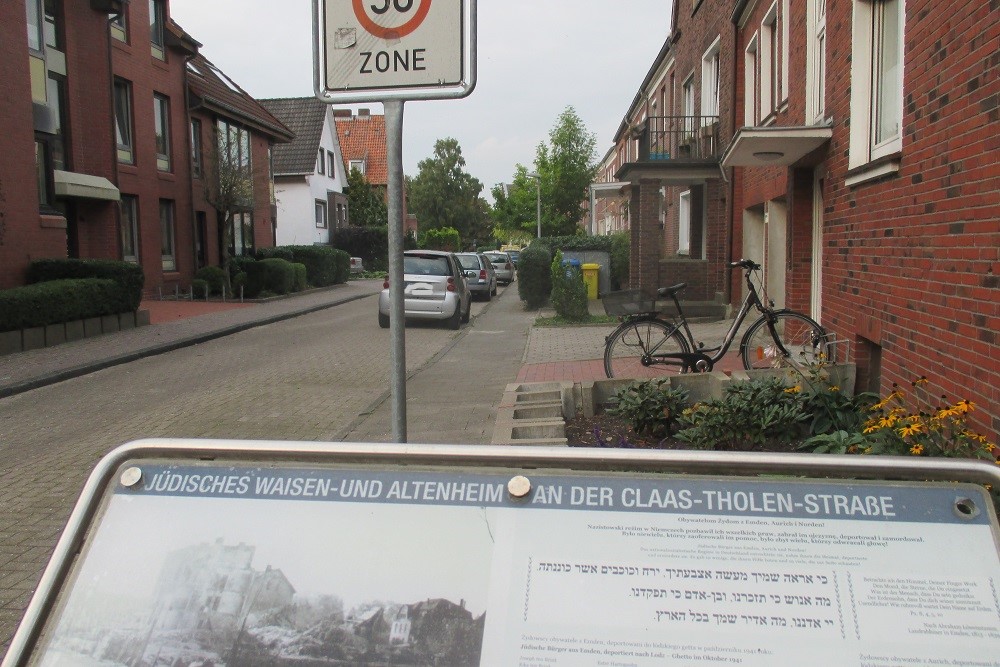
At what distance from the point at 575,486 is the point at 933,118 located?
15.3 feet

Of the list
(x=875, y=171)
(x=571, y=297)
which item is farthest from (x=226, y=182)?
(x=875, y=171)

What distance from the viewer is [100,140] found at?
21812mm

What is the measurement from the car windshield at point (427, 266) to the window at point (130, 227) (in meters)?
9.58

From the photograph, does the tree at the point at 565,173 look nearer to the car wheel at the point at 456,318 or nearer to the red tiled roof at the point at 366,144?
the red tiled roof at the point at 366,144

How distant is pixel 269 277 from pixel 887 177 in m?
23.4

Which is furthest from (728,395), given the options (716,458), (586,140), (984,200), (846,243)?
(586,140)

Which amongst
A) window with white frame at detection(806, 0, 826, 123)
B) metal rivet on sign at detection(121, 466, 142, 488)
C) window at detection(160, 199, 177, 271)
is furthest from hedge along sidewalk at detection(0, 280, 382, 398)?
window with white frame at detection(806, 0, 826, 123)

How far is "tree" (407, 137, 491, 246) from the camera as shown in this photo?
9412 cm

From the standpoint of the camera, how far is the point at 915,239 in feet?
19.1

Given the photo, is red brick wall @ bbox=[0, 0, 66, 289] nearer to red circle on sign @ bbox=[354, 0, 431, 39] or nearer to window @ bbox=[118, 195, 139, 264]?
window @ bbox=[118, 195, 139, 264]

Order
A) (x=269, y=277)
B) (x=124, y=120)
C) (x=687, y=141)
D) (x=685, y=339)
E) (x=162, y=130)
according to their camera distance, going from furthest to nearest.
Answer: (x=269, y=277) → (x=162, y=130) → (x=124, y=120) → (x=687, y=141) → (x=685, y=339)

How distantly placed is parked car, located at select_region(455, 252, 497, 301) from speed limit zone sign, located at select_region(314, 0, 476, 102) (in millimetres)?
24341

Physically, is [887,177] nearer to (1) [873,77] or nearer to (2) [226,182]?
(1) [873,77]

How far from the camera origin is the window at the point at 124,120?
2356cm
